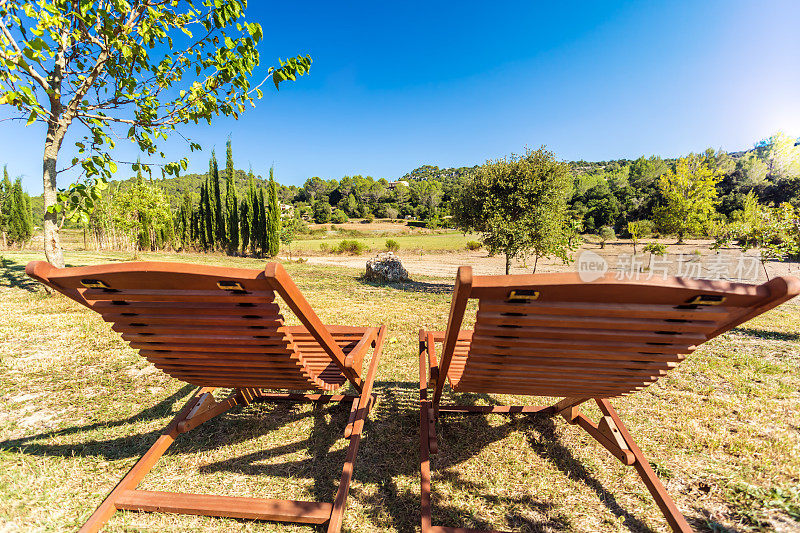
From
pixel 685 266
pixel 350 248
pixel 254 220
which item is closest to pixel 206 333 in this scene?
pixel 685 266

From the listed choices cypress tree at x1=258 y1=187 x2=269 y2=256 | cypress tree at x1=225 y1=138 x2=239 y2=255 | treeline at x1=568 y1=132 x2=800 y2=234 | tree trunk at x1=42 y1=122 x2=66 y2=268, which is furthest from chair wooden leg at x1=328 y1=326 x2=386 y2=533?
cypress tree at x1=225 y1=138 x2=239 y2=255

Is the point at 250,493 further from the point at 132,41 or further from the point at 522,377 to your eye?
the point at 132,41

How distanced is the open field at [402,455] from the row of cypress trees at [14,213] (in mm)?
26761

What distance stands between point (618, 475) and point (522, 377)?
1222 mm

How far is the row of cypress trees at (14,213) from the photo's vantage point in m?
20.4

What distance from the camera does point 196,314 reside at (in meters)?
1.54

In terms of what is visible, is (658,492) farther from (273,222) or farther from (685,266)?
(273,222)

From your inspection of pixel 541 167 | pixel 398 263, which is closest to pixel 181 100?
pixel 398 263

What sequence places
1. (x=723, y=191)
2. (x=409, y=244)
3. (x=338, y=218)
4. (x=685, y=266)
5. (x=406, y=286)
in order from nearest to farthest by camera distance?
(x=406, y=286) → (x=685, y=266) → (x=409, y=244) → (x=723, y=191) → (x=338, y=218)

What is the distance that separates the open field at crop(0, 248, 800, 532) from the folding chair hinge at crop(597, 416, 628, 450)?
334 mm

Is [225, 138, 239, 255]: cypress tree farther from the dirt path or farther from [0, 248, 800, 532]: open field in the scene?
[0, 248, 800, 532]: open field

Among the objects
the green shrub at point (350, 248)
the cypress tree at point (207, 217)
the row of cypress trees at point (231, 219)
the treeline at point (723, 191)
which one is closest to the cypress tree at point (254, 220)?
the row of cypress trees at point (231, 219)

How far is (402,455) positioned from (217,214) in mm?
27261

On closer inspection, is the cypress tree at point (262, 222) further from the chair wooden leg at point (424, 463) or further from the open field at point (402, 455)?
the chair wooden leg at point (424, 463)
